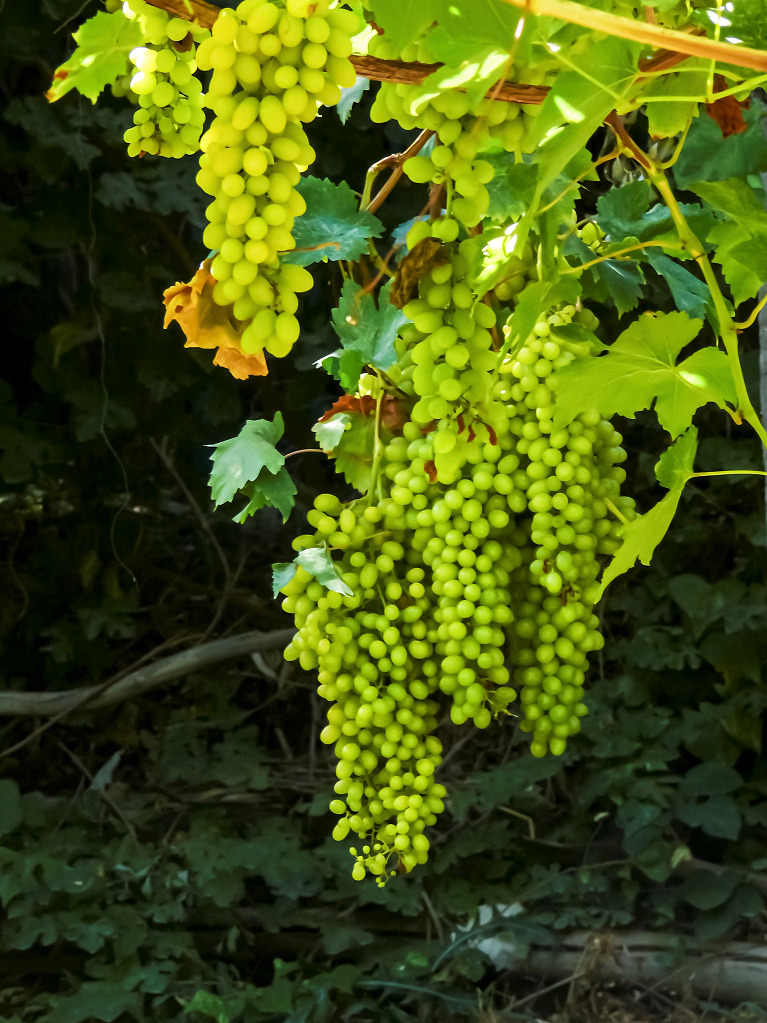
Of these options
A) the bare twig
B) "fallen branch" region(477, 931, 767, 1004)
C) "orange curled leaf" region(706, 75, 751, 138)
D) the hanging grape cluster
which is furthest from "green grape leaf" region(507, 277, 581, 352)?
the bare twig

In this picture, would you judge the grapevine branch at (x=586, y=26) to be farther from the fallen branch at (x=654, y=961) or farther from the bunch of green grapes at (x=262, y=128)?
the fallen branch at (x=654, y=961)

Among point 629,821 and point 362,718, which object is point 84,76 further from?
point 629,821

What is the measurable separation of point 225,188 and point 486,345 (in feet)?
0.50

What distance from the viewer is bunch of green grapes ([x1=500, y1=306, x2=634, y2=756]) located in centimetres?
58

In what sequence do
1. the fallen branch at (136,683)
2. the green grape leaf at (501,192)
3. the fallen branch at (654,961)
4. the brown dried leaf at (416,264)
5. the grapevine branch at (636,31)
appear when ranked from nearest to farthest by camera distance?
the grapevine branch at (636,31) < the brown dried leaf at (416,264) < the green grape leaf at (501,192) < the fallen branch at (654,961) < the fallen branch at (136,683)

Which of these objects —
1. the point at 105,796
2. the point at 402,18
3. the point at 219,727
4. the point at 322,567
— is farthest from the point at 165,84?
the point at 219,727

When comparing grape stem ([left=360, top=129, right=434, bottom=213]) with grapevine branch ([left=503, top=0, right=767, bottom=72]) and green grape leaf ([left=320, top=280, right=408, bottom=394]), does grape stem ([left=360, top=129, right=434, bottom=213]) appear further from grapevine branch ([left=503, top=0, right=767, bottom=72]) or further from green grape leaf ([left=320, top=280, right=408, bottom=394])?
grapevine branch ([left=503, top=0, right=767, bottom=72])

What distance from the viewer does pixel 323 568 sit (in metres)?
0.59

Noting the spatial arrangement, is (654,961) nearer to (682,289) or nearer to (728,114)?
(682,289)

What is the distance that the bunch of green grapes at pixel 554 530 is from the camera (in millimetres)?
579

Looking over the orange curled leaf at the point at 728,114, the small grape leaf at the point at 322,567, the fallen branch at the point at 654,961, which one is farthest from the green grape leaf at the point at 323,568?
the fallen branch at the point at 654,961

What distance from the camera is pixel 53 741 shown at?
2113 millimetres

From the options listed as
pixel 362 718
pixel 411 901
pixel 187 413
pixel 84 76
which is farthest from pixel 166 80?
pixel 187 413

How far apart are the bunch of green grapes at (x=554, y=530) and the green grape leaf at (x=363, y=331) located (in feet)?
0.24
